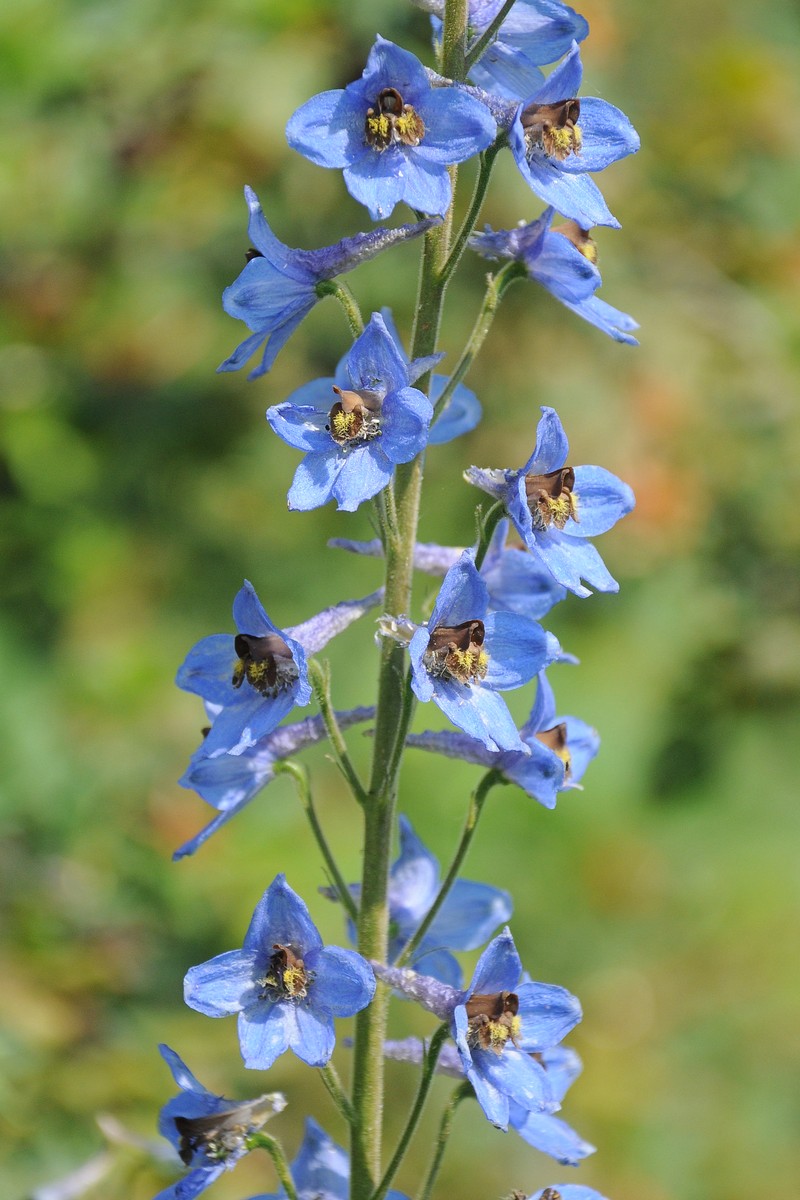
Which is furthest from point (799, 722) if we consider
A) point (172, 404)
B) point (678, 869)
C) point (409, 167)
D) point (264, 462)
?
→ point (409, 167)

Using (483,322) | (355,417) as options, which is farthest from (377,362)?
(483,322)

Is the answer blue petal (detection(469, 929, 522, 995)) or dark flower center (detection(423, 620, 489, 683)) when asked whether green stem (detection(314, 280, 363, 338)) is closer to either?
dark flower center (detection(423, 620, 489, 683))

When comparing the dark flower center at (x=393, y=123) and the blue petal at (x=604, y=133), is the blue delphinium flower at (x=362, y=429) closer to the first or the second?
the dark flower center at (x=393, y=123)

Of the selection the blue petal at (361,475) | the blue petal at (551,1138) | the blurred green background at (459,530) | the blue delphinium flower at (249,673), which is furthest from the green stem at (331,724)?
the blurred green background at (459,530)

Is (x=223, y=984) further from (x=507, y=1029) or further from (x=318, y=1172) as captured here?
(x=318, y=1172)

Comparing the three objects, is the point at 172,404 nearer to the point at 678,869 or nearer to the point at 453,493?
the point at 453,493

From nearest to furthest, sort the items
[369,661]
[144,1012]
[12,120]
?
[144,1012] < [12,120] < [369,661]

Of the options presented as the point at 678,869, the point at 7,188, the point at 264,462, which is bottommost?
the point at 678,869
